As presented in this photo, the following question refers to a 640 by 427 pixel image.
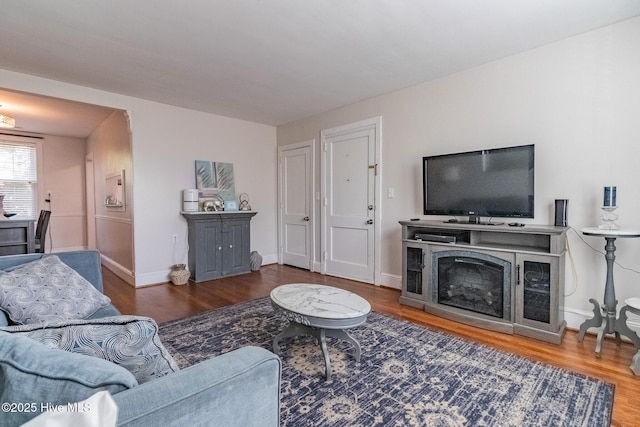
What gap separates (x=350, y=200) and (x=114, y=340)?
3.74m

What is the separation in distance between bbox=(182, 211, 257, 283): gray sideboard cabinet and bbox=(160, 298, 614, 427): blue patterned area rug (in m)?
1.79

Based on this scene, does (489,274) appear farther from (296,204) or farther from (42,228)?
(42,228)

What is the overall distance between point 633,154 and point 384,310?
2407 mm

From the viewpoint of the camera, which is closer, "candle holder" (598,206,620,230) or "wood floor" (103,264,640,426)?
"wood floor" (103,264,640,426)

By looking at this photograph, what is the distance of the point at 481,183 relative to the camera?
3.01 meters

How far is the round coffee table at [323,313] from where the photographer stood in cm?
197

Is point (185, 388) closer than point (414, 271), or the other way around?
point (185, 388)

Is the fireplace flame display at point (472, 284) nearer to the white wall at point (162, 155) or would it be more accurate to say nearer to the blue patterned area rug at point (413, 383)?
the blue patterned area rug at point (413, 383)

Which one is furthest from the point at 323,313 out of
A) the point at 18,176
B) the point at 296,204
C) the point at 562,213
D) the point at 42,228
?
the point at 18,176

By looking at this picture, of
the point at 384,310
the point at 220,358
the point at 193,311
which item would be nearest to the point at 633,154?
the point at 384,310

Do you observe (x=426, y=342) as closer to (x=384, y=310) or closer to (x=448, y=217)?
(x=384, y=310)

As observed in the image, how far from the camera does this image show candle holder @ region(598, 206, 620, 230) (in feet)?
7.82

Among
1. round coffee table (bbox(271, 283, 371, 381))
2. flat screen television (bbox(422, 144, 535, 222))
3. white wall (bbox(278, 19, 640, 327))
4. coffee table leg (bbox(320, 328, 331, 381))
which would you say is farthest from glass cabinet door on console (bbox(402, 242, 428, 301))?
coffee table leg (bbox(320, 328, 331, 381))

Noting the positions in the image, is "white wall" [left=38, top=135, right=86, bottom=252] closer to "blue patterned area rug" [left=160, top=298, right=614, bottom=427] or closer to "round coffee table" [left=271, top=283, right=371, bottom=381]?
"blue patterned area rug" [left=160, top=298, right=614, bottom=427]
